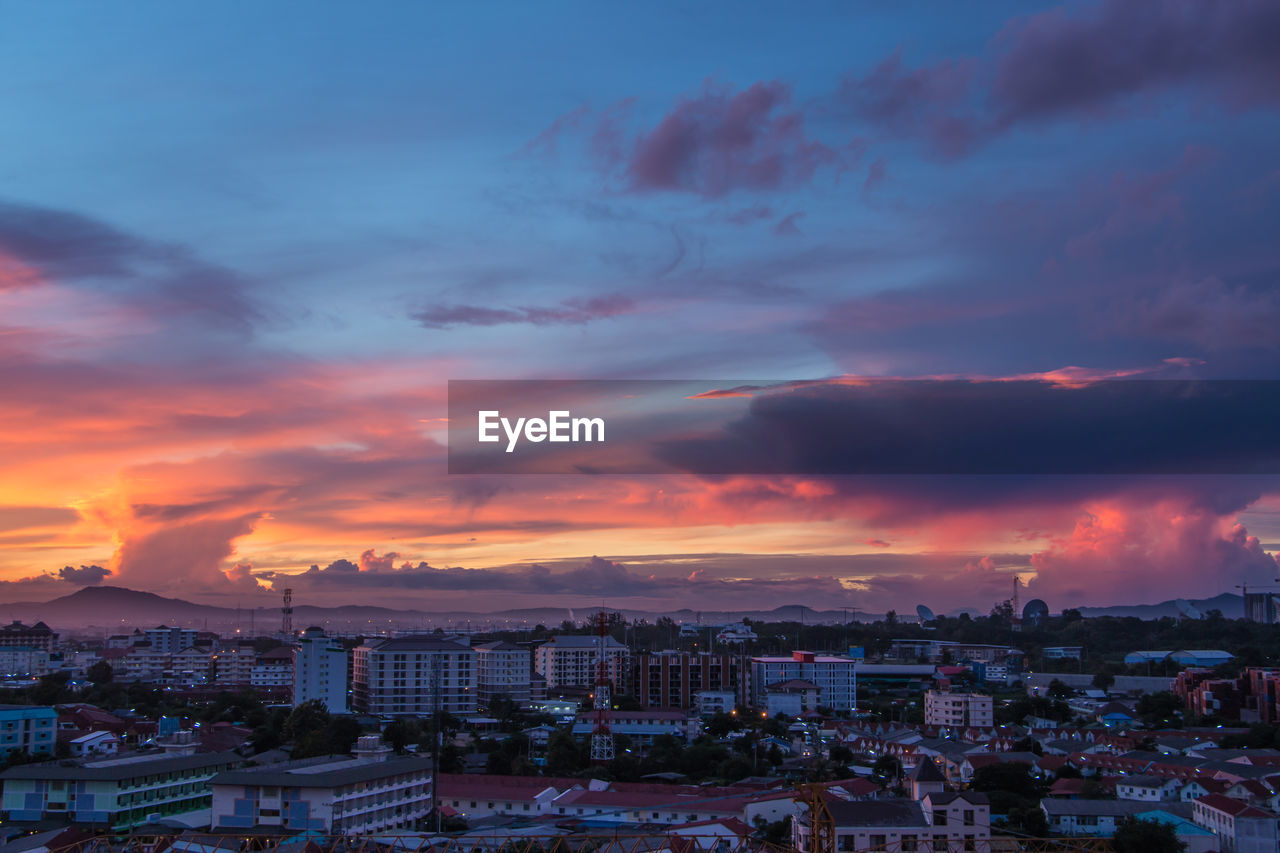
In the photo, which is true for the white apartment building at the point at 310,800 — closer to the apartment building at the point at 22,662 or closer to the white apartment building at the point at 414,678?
the white apartment building at the point at 414,678

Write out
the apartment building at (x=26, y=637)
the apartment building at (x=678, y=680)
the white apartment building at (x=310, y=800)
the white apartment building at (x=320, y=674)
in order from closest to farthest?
the white apartment building at (x=310, y=800), the white apartment building at (x=320, y=674), the apartment building at (x=678, y=680), the apartment building at (x=26, y=637)

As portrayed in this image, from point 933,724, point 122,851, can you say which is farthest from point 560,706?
point 122,851

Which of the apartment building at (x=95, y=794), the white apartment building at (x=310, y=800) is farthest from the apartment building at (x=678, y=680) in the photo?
the apartment building at (x=95, y=794)

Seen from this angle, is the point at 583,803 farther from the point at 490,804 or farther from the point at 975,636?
the point at 975,636

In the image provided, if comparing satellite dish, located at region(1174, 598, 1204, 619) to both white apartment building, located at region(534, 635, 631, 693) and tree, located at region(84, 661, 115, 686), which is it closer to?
white apartment building, located at region(534, 635, 631, 693)

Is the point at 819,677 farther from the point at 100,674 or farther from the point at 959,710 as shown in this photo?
the point at 100,674

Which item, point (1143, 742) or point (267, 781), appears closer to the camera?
point (267, 781)
